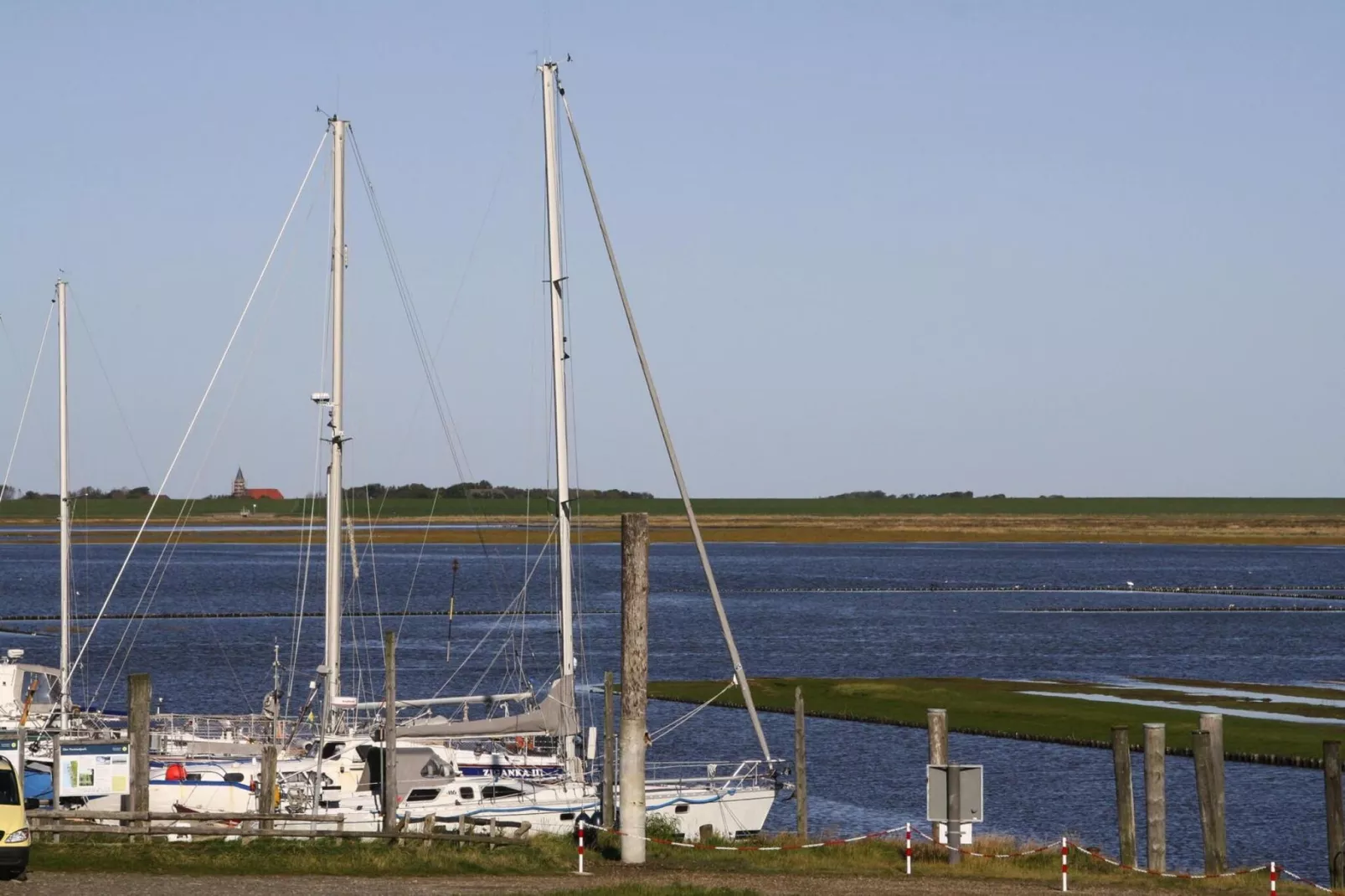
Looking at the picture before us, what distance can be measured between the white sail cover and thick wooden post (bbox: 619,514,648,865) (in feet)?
31.9

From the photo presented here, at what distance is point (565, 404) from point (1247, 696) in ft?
133

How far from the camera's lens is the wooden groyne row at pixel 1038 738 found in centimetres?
5200

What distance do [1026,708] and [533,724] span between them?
100 ft

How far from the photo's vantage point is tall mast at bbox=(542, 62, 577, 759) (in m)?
38.7

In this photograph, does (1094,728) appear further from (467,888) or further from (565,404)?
(467,888)

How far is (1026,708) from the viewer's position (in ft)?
215

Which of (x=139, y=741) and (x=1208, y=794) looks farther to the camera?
(x=1208, y=794)

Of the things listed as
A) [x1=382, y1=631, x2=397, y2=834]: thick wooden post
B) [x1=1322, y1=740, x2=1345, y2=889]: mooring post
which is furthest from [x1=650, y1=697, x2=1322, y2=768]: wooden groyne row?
[x1=382, y1=631, x2=397, y2=834]: thick wooden post

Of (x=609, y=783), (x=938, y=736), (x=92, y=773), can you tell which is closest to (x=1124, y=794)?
A: (x=938, y=736)

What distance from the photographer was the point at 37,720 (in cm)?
4794

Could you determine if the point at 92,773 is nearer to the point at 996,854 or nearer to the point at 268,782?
the point at 268,782

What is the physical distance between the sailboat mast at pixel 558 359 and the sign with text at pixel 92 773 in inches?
445

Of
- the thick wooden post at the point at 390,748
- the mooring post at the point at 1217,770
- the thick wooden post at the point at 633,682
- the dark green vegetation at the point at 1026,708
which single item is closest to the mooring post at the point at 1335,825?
the mooring post at the point at 1217,770

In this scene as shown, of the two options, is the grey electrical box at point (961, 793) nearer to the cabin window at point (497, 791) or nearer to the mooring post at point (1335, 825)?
the mooring post at point (1335, 825)
